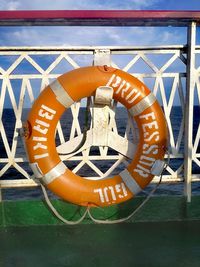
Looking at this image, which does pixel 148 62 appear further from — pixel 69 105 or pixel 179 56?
pixel 69 105

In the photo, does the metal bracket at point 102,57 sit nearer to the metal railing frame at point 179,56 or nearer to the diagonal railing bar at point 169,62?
the metal railing frame at point 179,56

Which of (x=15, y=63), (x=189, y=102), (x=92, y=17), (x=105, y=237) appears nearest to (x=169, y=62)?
(x=189, y=102)

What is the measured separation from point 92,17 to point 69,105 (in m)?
0.70

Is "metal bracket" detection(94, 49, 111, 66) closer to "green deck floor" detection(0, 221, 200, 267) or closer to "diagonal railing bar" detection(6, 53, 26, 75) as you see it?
"diagonal railing bar" detection(6, 53, 26, 75)

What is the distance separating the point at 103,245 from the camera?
2805 mm

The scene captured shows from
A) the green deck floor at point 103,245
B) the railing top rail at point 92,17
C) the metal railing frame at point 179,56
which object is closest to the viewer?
the green deck floor at point 103,245

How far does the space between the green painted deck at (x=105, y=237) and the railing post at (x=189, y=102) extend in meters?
0.24

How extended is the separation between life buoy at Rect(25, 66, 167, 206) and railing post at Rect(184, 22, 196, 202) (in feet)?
0.91

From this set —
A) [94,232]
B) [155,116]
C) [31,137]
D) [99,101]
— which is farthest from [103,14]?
[94,232]

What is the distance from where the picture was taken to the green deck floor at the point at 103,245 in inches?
101

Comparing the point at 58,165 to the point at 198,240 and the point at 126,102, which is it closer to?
the point at 126,102

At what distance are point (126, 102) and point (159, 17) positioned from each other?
2.30ft

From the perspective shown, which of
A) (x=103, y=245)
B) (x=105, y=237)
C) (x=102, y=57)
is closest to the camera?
(x=103, y=245)

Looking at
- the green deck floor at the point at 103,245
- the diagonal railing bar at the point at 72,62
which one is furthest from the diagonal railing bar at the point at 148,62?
the green deck floor at the point at 103,245
